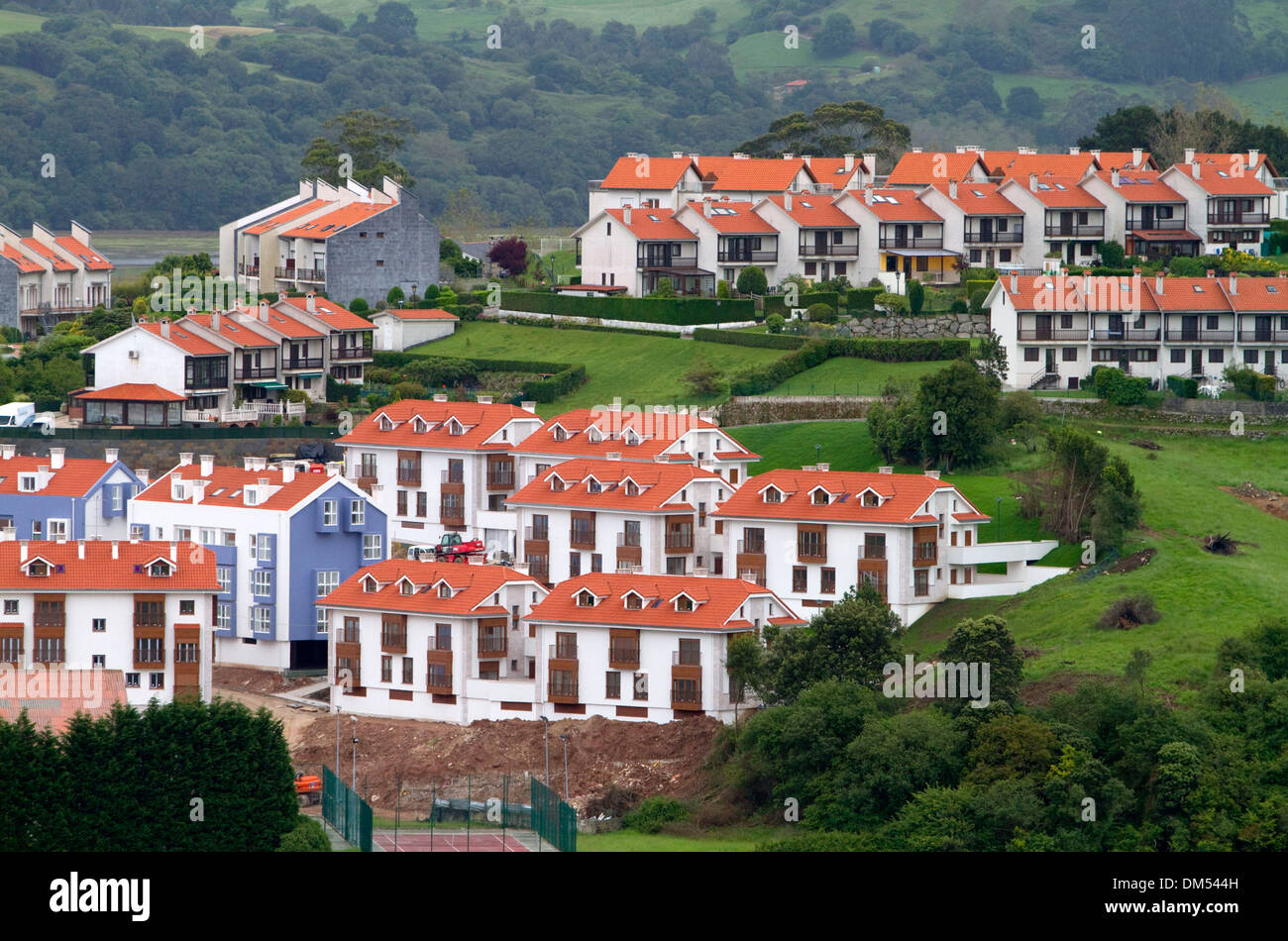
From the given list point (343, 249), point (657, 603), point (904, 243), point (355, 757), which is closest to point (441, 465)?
point (657, 603)

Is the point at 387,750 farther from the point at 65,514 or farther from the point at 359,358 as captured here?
the point at 359,358

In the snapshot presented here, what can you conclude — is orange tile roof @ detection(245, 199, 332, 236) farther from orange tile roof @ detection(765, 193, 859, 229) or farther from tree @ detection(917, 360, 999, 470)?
tree @ detection(917, 360, 999, 470)

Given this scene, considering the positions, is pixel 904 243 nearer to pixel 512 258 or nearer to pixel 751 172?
pixel 751 172

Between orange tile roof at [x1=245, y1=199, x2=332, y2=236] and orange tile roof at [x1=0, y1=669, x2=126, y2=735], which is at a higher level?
orange tile roof at [x1=245, y1=199, x2=332, y2=236]

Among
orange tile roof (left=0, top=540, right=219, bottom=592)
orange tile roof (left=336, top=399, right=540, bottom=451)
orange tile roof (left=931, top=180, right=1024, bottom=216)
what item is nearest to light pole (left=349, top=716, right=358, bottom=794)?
orange tile roof (left=0, top=540, right=219, bottom=592)

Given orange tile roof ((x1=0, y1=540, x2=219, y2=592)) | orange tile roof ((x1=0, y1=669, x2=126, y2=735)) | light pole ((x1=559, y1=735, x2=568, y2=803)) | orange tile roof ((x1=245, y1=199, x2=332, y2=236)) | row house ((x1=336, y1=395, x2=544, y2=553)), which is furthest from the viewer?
orange tile roof ((x1=245, y1=199, x2=332, y2=236))

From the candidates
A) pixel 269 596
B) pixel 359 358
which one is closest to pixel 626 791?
pixel 269 596
